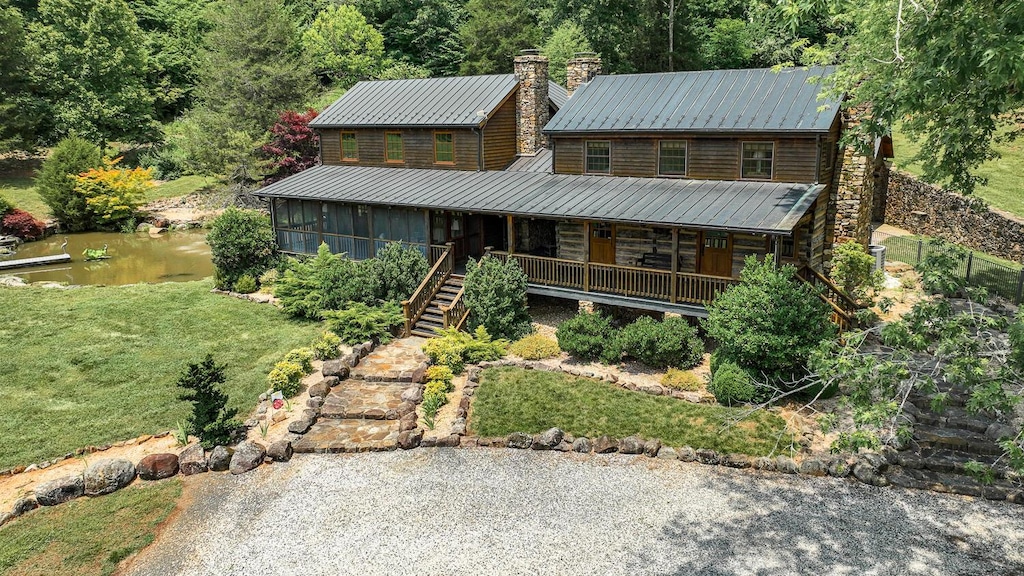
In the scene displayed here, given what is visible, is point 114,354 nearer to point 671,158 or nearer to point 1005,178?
point 671,158

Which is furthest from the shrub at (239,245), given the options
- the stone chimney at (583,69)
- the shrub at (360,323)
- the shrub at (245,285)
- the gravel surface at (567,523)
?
the gravel surface at (567,523)

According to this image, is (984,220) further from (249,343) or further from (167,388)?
(167,388)

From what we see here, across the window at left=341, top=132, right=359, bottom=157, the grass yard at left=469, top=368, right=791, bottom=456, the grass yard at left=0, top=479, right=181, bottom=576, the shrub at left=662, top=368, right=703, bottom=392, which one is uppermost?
the window at left=341, top=132, right=359, bottom=157

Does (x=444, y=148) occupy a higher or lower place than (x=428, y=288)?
higher

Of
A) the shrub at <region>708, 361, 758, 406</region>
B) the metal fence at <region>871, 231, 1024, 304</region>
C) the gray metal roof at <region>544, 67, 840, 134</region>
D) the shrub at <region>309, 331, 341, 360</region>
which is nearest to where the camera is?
the shrub at <region>708, 361, 758, 406</region>

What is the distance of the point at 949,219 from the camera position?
97.2 ft

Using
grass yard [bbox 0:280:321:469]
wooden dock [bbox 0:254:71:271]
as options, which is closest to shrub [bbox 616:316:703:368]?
grass yard [bbox 0:280:321:469]

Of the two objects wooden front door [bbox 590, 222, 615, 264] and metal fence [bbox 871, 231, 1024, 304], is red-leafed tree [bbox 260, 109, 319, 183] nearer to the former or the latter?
wooden front door [bbox 590, 222, 615, 264]

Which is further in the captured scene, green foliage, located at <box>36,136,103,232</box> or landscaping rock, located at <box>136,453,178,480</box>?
green foliage, located at <box>36,136,103,232</box>

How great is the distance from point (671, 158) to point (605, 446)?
35.2ft

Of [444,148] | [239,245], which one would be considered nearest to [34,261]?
[239,245]

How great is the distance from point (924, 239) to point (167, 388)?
28.4m

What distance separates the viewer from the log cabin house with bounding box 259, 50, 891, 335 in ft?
66.3

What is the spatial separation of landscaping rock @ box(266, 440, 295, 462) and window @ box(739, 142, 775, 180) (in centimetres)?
1465
